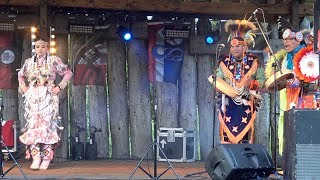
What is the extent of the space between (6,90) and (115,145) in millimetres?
2153

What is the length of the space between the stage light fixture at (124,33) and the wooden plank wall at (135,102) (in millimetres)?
184

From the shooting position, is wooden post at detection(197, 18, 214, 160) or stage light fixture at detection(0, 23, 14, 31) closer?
stage light fixture at detection(0, 23, 14, 31)

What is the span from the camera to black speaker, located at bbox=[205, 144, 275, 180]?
20.4 feet

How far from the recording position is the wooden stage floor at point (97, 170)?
24.7ft

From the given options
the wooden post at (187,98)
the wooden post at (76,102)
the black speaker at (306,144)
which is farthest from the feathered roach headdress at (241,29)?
the wooden post at (76,102)

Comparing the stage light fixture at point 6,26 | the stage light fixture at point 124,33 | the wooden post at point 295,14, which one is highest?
the wooden post at point 295,14

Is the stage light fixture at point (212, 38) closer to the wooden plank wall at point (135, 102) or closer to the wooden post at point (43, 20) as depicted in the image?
the wooden plank wall at point (135, 102)

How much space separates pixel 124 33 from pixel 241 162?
14.3ft

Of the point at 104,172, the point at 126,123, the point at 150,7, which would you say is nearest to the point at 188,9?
the point at 150,7

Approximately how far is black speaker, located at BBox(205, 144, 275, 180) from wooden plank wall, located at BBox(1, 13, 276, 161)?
368 cm

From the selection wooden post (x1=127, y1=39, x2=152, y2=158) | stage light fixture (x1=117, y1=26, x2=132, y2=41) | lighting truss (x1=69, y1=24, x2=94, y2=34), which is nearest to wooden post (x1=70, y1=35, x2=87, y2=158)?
lighting truss (x1=69, y1=24, x2=94, y2=34)

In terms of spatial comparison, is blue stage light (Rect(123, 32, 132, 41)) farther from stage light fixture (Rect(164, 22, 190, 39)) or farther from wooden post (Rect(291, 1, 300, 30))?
wooden post (Rect(291, 1, 300, 30))

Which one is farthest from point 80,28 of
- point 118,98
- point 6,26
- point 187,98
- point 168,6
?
point 187,98

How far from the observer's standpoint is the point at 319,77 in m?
6.74
